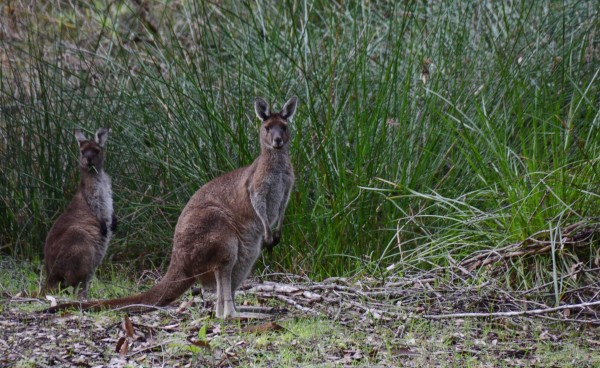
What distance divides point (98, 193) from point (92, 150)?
1.04 ft

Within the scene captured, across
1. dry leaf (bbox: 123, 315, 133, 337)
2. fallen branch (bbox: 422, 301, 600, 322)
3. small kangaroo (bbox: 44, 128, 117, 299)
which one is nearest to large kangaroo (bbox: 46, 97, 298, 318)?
dry leaf (bbox: 123, 315, 133, 337)

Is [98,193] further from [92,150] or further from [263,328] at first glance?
[263,328]

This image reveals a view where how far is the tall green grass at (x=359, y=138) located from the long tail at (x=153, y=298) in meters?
1.26

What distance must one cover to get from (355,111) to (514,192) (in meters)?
1.41

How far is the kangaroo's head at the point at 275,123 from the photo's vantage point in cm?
589

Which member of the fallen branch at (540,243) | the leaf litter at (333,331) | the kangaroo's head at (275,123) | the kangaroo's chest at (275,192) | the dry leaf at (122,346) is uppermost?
the kangaroo's head at (275,123)

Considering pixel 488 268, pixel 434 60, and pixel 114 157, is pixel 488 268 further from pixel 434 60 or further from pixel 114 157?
pixel 114 157

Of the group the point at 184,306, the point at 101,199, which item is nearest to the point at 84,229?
the point at 101,199

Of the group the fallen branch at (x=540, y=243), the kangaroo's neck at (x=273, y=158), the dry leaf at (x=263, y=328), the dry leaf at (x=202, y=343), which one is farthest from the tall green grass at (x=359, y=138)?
the dry leaf at (x=202, y=343)

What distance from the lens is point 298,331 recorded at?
502 centimetres

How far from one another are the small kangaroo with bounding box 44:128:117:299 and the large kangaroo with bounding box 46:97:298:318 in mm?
1181

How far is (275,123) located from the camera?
19.4 feet

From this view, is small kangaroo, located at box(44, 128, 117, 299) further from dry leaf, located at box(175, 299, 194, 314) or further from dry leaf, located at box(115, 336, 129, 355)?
dry leaf, located at box(115, 336, 129, 355)

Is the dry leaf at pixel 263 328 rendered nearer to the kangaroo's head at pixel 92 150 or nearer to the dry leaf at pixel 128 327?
the dry leaf at pixel 128 327
